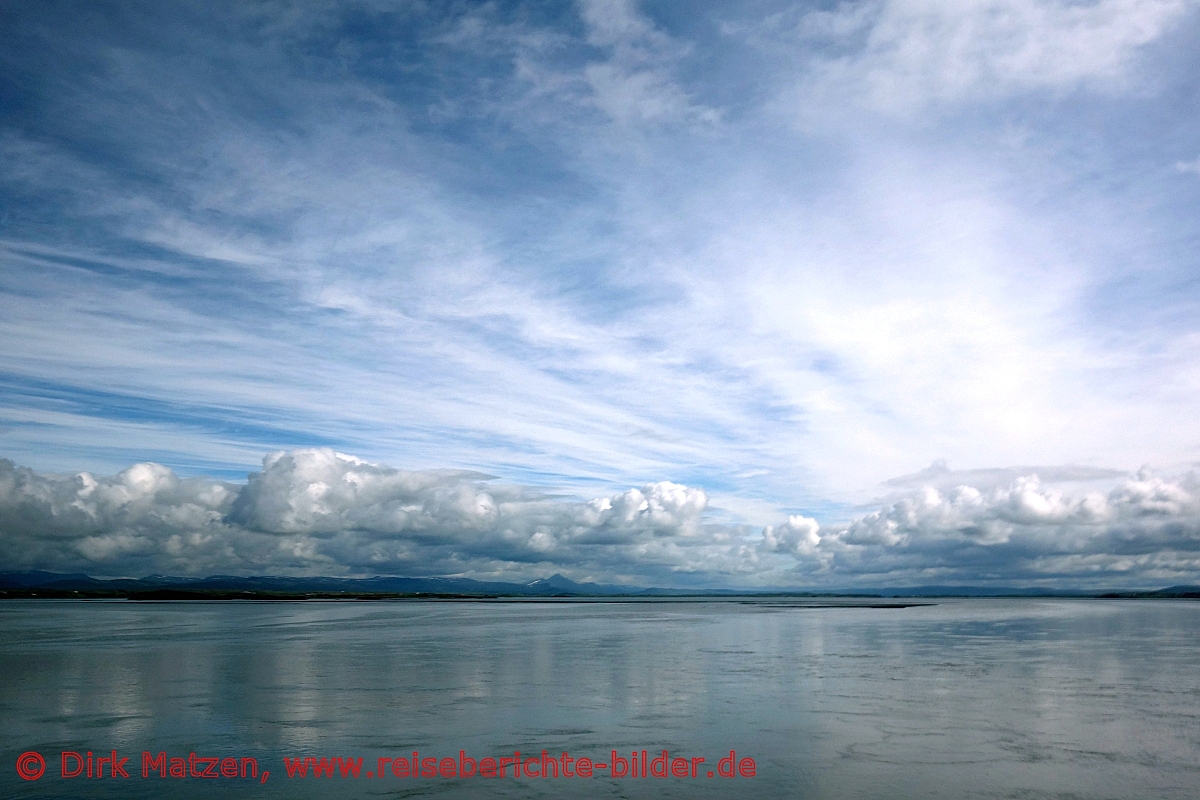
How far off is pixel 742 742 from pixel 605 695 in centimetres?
767

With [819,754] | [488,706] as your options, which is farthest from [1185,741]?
[488,706]

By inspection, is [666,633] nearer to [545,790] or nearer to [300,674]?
[300,674]

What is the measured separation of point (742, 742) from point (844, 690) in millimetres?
9208

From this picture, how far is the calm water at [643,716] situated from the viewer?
14516 mm

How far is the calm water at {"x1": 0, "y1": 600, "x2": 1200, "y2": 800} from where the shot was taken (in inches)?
571

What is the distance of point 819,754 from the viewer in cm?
1656

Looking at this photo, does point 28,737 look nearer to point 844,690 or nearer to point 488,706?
point 488,706

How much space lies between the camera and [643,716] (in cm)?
2102

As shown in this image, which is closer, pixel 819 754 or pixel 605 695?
pixel 819 754

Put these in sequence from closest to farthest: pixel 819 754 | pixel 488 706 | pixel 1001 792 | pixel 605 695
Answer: pixel 1001 792 < pixel 819 754 < pixel 488 706 < pixel 605 695

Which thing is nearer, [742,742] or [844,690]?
[742,742]

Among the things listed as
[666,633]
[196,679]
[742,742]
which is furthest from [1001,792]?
[666,633]

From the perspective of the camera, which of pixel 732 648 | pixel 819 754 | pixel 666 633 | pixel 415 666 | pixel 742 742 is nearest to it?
pixel 819 754

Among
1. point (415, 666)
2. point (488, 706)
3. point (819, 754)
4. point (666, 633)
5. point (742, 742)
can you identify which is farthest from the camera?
point (666, 633)
